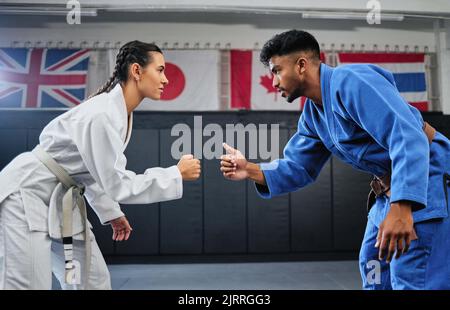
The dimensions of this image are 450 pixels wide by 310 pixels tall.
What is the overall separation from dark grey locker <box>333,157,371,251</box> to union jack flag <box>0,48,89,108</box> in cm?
329

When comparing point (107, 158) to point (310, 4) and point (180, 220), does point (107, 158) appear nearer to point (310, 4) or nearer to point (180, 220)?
point (180, 220)

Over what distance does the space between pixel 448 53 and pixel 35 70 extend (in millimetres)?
5127

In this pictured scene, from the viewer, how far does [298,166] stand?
56.4 inches

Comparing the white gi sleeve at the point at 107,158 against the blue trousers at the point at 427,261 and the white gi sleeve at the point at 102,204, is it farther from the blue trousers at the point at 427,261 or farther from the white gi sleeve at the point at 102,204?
the blue trousers at the point at 427,261

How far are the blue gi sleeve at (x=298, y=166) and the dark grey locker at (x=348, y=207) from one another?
11.1 feet

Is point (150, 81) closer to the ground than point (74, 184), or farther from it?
farther from it

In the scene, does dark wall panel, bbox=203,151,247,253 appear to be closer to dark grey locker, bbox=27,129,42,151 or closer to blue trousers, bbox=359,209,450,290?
dark grey locker, bbox=27,129,42,151

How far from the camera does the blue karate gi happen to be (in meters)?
0.93

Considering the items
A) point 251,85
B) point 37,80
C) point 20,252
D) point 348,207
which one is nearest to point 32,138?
point 37,80

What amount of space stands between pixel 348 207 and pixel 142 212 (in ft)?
8.18

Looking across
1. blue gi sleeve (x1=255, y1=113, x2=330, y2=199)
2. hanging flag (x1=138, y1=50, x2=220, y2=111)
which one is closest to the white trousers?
blue gi sleeve (x1=255, y1=113, x2=330, y2=199)

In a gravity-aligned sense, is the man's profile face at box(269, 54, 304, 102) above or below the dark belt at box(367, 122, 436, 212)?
above

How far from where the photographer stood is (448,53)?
16.0 feet

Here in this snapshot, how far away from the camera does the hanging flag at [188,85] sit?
4.55 metres
